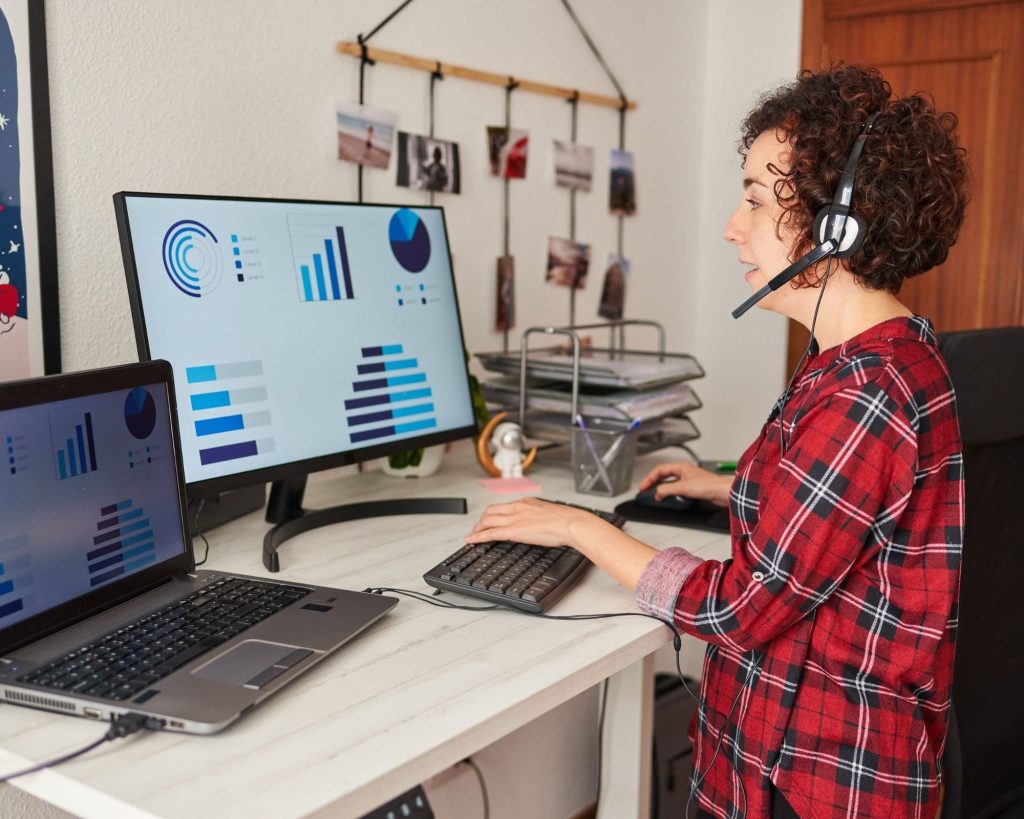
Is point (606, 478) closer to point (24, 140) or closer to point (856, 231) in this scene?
point (856, 231)

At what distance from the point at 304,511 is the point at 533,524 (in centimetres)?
36

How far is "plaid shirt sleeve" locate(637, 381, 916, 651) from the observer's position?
904 millimetres

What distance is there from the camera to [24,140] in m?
1.21

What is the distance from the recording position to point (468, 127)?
1871mm

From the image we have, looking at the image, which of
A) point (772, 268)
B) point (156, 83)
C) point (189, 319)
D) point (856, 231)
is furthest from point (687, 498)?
point (156, 83)

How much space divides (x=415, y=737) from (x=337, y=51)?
1199 millimetres

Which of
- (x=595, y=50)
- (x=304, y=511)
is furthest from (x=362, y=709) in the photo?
(x=595, y=50)

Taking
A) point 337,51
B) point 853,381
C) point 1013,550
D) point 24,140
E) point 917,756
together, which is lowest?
point 917,756

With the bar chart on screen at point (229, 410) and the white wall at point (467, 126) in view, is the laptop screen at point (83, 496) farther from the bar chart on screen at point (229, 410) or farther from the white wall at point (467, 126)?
the white wall at point (467, 126)

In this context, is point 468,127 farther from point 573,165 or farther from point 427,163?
point 573,165

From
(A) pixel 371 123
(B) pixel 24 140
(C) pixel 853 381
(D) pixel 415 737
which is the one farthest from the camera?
(A) pixel 371 123

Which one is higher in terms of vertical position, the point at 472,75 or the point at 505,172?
the point at 472,75

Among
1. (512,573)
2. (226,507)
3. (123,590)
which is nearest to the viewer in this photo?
(123,590)

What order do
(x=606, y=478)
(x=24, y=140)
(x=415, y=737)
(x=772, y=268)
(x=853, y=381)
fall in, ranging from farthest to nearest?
(x=606, y=478), (x=24, y=140), (x=772, y=268), (x=853, y=381), (x=415, y=737)
